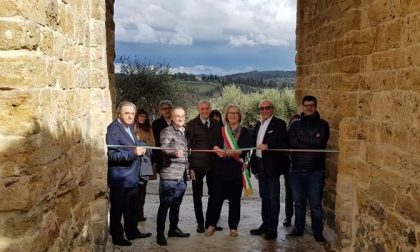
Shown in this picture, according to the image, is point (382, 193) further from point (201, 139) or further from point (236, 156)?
point (201, 139)

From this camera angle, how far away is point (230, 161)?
6445 millimetres

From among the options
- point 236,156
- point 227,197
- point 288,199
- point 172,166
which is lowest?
point 288,199

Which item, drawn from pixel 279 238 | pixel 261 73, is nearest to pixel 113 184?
pixel 279 238

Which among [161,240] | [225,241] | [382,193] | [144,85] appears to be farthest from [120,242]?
[144,85]

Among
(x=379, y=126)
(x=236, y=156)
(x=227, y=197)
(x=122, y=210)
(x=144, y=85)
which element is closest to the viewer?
(x=379, y=126)

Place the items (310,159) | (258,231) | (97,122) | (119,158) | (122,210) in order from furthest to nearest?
(258,231)
(310,159)
(122,210)
(119,158)
(97,122)

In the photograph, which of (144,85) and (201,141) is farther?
(144,85)

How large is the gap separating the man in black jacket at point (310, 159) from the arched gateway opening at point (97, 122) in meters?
0.45

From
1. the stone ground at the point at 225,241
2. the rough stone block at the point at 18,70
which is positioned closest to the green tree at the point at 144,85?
the stone ground at the point at 225,241

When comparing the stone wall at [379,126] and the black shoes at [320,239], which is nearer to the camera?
the stone wall at [379,126]

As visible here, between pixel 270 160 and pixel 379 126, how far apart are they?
200 centimetres

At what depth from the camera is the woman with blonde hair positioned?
6.43 meters

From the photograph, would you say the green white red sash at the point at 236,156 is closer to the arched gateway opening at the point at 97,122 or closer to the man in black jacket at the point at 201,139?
the man in black jacket at the point at 201,139

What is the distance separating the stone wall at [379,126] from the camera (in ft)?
13.0
